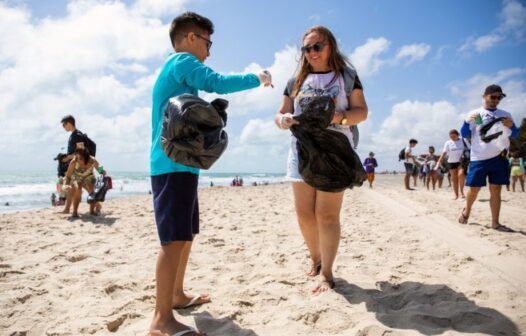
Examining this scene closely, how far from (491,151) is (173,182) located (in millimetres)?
4995

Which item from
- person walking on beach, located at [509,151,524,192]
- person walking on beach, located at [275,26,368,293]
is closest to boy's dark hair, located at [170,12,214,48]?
person walking on beach, located at [275,26,368,293]

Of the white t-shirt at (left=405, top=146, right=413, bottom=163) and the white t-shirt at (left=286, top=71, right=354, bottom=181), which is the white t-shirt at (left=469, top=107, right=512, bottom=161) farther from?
the white t-shirt at (left=405, top=146, right=413, bottom=163)

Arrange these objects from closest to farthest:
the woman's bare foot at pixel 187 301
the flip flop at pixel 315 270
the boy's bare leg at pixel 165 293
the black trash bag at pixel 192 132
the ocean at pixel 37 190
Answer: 1. the black trash bag at pixel 192 132
2. the boy's bare leg at pixel 165 293
3. the woman's bare foot at pixel 187 301
4. the flip flop at pixel 315 270
5. the ocean at pixel 37 190

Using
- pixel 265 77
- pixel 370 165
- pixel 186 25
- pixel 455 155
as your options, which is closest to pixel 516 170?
pixel 370 165

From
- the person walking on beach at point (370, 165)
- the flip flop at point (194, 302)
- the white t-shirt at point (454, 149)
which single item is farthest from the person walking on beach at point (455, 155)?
the flip flop at point (194, 302)

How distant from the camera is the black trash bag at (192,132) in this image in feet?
5.94

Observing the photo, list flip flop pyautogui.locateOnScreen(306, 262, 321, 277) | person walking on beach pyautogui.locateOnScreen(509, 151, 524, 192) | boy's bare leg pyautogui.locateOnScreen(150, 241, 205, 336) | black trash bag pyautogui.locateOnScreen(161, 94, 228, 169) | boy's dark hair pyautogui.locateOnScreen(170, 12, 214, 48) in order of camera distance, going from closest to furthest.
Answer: black trash bag pyautogui.locateOnScreen(161, 94, 228, 169), boy's bare leg pyautogui.locateOnScreen(150, 241, 205, 336), boy's dark hair pyautogui.locateOnScreen(170, 12, 214, 48), flip flop pyautogui.locateOnScreen(306, 262, 321, 277), person walking on beach pyautogui.locateOnScreen(509, 151, 524, 192)

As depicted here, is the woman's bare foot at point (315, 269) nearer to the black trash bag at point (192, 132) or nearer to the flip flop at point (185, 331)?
the flip flop at point (185, 331)

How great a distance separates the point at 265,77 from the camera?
2125 mm

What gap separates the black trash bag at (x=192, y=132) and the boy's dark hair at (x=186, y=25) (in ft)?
2.05

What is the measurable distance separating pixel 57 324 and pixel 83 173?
231 inches

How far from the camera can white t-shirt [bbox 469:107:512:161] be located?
4.91 m

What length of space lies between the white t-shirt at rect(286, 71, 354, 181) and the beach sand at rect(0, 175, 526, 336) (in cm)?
100

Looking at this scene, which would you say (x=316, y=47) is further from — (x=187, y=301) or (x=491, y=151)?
(x=491, y=151)
